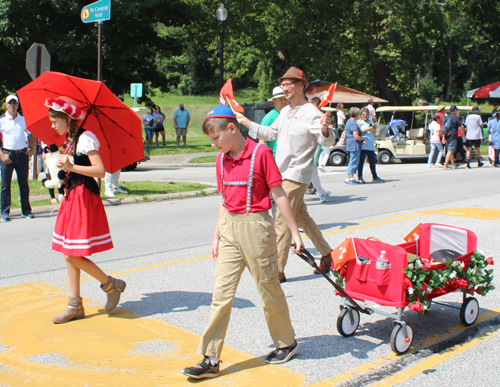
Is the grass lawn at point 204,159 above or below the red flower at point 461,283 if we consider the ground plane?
above

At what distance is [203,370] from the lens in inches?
140

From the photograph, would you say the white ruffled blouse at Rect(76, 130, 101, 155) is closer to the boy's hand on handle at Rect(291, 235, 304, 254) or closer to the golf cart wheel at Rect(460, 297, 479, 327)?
the boy's hand on handle at Rect(291, 235, 304, 254)

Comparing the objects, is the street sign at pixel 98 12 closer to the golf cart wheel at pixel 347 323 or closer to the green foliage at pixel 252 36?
the golf cart wheel at pixel 347 323

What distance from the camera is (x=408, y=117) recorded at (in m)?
25.9

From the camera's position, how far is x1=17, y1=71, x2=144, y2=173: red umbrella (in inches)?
196

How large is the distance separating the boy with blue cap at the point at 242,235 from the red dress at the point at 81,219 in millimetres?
1330

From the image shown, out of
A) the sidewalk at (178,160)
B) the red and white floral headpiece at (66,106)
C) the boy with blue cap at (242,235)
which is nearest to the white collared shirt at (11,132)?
the red and white floral headpiece at (66,106)

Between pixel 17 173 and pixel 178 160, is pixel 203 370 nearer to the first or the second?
pixel 17 173

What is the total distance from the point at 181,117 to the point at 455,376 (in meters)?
23.3

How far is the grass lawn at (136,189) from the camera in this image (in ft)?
37.6

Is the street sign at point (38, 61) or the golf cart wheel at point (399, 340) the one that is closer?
the golf cart wheel at point (399, 340)

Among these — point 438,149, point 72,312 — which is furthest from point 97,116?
point 438,149

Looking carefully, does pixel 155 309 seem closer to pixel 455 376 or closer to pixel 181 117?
pixel 455 376

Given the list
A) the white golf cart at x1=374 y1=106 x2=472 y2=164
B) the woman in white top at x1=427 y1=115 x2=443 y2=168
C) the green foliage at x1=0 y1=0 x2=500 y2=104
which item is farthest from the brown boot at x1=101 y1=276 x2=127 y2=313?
the green foliage at x1=0 y1=0 x2=500 y2=104
